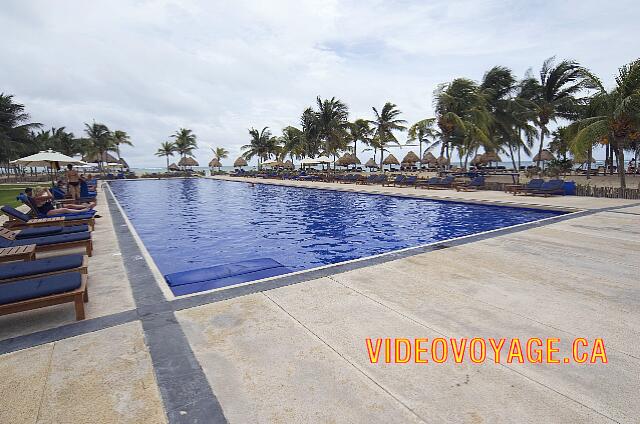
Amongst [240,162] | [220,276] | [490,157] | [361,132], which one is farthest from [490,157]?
[240,162]

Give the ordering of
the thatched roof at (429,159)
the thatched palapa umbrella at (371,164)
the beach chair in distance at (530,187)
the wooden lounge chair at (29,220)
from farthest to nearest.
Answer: the thatched palapa umbrella at (371,164) < the thatched roof at (429,159) < the beach chair in distance at (530,187) < the wooden lounge chair at (29,220)

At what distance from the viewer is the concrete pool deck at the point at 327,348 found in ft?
8.09

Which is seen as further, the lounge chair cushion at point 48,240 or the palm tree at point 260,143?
the palm tree at point 260,143

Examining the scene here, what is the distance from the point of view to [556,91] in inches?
946

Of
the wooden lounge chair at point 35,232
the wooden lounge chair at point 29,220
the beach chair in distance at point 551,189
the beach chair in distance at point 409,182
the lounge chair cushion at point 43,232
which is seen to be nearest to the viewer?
the wooden lounge chair at point 35,232

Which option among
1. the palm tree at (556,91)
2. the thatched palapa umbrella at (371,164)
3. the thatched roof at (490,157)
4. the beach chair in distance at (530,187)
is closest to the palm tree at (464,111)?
the palm tree at (556,91)

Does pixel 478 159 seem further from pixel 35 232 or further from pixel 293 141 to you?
pixel 35 232

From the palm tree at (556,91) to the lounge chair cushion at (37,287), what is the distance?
28.5 meters

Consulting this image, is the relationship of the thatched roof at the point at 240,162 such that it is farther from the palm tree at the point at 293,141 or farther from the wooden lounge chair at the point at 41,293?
the wooden lounge chair at the point at 41,293

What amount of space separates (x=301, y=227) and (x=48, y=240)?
7188 millimetres

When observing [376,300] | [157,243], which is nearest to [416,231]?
[376,300]

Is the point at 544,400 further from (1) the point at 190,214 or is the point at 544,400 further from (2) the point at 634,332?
(1) the point at 190,214

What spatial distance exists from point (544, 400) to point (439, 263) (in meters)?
3.61

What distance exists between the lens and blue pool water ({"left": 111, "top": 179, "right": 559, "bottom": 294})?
335 inches
